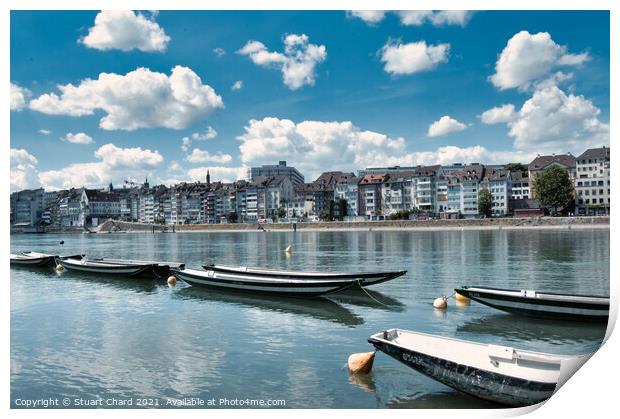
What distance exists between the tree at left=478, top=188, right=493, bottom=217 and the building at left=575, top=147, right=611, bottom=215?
14388 mm

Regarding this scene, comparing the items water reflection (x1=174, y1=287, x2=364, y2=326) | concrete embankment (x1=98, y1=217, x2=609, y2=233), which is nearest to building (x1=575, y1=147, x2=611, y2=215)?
concrete embankment (x1=98, y1=217, x2=609, y2=233)

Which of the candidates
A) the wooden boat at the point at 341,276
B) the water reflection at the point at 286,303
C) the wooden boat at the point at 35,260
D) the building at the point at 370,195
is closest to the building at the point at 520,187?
the building at the point at 370,195

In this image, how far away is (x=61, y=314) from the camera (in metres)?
17.8

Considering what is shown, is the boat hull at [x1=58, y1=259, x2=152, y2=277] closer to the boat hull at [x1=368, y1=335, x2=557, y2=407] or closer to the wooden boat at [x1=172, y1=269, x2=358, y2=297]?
the wooden boat at [x1=172, y1=269, x2=358, y2=297]

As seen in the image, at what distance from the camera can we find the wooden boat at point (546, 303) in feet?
46.1

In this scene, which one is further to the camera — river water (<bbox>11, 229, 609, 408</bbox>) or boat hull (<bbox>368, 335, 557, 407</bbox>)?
river water (<bbox>11, 229, 609, 408</bbox>)

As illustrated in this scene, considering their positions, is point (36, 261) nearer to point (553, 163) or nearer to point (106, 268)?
point (106, 268)

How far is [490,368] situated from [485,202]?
88213 millimetres

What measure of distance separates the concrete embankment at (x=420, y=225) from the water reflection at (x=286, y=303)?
60973mm

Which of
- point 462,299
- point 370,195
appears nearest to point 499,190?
point 370,195

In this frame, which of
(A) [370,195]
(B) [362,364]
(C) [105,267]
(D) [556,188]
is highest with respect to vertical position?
(A) [370,195]

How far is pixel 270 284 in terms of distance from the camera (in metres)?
19.6

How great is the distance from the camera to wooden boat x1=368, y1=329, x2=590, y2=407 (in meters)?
8.43

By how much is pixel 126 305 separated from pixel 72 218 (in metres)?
156
